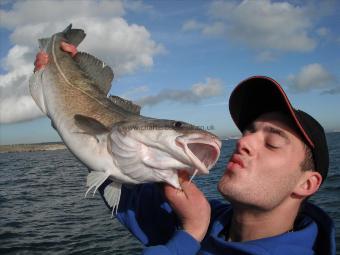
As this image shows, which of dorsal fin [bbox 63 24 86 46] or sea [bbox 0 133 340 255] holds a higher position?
dorsal fin [bbox 63 24 86 46]

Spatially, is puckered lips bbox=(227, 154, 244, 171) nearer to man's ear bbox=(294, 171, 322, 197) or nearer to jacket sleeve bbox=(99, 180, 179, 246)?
man's ear bbox=(294, 171, 322, 197)

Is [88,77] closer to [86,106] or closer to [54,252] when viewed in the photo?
[86,106]

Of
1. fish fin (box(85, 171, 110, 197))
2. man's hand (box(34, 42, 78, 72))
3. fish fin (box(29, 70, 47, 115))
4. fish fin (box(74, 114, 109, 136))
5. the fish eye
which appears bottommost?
fish fin (box(85, 171, 110, 197))

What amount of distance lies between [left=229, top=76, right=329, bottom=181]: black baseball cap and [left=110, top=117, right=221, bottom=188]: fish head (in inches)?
32.0

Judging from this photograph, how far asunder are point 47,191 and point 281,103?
22.4 metres

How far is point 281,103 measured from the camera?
142 inches

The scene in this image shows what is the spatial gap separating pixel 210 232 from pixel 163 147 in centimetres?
99

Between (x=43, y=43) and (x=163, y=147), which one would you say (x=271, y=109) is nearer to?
(x=163, y=147)

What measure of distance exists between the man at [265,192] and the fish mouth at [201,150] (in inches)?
9.3

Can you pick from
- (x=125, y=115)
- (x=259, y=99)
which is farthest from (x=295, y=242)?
(x=125, y=115)

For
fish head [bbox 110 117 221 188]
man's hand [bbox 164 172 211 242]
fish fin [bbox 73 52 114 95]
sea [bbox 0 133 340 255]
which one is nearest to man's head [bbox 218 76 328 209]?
man's hand [bbox 164 172 211 242]

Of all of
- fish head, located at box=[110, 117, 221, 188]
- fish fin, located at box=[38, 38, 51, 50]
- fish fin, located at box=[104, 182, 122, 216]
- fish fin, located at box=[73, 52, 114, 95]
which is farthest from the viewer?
fish fin, located at box=[38, 38, 51, 50]

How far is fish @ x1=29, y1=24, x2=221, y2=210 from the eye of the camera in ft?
10.9

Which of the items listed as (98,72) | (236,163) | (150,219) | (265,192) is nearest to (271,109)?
(236,163)
